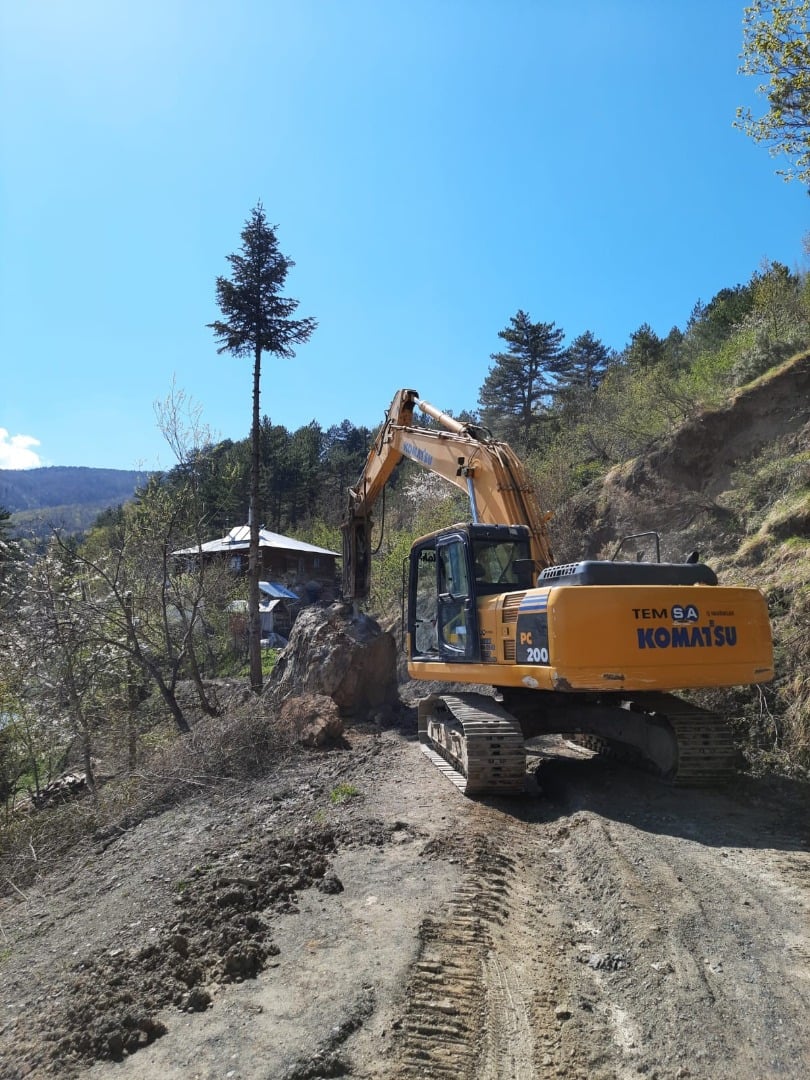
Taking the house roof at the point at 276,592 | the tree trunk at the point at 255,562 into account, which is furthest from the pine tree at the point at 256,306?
the house roof at the point at 276,592

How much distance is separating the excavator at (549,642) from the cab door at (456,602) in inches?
0.9

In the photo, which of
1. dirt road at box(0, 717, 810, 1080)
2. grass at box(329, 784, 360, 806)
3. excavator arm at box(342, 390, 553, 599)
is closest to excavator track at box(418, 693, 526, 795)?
dirt road at box(0, 717, 810, 1080)

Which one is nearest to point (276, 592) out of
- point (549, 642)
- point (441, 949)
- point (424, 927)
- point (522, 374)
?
point (522, 374)

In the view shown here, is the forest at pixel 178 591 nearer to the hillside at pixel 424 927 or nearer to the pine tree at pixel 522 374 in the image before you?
the hillside at pixel 424 927

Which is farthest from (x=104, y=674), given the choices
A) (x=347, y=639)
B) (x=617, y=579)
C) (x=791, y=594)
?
(x=791, y=594)

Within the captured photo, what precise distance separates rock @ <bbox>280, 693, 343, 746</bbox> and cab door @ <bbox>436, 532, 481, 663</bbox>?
2.69 metres

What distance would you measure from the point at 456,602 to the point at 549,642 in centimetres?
229

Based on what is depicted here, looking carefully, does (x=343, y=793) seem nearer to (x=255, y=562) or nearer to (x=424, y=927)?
(x=424, y=927)

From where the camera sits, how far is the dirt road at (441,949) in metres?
2.97

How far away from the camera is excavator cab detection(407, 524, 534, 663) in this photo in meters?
8.21

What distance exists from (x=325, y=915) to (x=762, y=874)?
2.78 m

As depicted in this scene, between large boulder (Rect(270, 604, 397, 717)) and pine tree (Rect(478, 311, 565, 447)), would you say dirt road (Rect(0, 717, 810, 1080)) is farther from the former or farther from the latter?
pine tree (Rect(478, 311, 565, 447))

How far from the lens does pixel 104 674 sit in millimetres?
13273

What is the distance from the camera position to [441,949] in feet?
12.5
